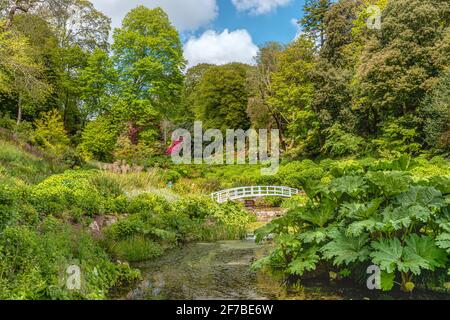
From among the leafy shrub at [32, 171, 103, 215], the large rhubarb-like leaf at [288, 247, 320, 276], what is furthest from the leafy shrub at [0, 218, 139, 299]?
the large rhubarb-like leaf at [288, 247, 320, 276]

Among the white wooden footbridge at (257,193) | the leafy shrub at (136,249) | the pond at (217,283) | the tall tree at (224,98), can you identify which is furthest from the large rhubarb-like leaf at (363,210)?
the tall tree at (224,98)

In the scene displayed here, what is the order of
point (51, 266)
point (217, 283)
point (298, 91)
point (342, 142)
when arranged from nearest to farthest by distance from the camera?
point (51, 266) < point (217, 283) < point (342, 142) < point (298, 91)

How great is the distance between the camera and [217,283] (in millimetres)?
6461

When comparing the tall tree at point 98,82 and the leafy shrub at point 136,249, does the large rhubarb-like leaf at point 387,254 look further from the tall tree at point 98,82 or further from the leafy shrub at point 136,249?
the tall tree at point 98,82

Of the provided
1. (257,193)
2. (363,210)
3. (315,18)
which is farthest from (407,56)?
(363,210)

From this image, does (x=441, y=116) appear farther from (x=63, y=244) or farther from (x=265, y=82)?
(x=63, y=244)

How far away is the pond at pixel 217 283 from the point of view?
18.0 ft

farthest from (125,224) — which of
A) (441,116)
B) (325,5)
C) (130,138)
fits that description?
(325,5)

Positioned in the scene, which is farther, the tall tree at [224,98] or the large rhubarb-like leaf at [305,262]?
the tall tree at [224,98]

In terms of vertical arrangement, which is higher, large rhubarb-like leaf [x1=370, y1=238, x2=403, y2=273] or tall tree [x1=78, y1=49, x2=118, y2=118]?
tall tree [x1=78, y1=49, x2=118, y2=118]

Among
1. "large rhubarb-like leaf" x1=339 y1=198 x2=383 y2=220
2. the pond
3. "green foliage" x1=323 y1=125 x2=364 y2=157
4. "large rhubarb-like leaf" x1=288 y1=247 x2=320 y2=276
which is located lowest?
the pond

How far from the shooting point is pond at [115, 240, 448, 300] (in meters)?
5.48

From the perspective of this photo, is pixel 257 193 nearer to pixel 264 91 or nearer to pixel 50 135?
pixel 50 135

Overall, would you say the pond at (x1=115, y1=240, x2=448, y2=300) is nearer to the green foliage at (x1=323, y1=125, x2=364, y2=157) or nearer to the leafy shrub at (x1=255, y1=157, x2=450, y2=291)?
the leafy shrub at (x1=255, y1=157, x2=450, y2=291)
